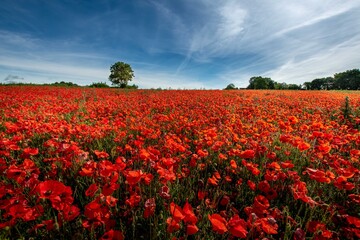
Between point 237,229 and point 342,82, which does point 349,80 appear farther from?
point 237,229

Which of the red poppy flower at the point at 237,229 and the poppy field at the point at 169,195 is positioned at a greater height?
the red poppy flower at the point at 237,229

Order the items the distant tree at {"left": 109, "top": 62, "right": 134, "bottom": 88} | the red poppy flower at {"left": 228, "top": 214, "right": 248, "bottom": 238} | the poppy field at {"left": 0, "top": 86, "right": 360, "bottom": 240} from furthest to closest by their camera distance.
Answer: the distant tree at {"left": 109, "top": 62, "right": 134, "bottom": 88}
the poppy field at {"left": 0, "top": 86, "right": 360, "bottom": 240}
the red poppy flower at {"left": 228, "top": 214, "right": 248, "bottom": 238}

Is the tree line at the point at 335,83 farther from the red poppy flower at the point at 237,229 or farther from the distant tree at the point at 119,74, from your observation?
the red poppy flower at the point at 237,229

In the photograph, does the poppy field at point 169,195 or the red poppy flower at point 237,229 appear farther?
the poppy field at point 169,195

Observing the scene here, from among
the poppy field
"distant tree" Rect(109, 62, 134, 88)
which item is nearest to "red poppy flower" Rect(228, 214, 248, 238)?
the poppy field

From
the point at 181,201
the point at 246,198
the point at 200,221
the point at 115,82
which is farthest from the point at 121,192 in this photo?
the point at 115,82

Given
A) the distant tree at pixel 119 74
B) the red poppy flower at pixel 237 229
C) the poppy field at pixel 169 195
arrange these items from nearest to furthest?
the red poppy flower at pixel 237 229, the poppy field at pixel 169 195, the distant tree at pixel 119 74

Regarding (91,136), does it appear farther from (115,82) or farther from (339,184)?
(115,82)

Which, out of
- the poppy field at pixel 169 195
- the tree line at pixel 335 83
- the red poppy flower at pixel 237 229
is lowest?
the poppy field at pixel 169 195

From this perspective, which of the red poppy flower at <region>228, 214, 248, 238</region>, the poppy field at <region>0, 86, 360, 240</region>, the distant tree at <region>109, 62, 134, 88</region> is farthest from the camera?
the distant tree at <region>109, 62, 134, 88</region>

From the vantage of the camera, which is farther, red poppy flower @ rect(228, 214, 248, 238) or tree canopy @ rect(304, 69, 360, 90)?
tree canopy @ rect(304, 69, 360, 90)

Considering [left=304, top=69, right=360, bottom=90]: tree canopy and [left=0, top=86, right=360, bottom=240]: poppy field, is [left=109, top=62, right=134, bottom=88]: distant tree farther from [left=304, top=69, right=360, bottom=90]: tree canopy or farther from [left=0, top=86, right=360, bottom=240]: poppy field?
[left=304, top=69, right=360, bottom=90]: tree canopy

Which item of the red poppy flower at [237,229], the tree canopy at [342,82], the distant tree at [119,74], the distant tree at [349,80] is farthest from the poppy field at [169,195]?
the distant tree at [349,80]

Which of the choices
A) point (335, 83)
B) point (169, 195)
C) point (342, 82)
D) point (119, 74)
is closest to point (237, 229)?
point (169, 195)
